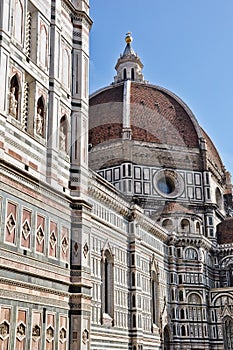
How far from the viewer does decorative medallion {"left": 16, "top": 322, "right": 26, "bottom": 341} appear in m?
8.30

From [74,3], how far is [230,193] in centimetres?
4155

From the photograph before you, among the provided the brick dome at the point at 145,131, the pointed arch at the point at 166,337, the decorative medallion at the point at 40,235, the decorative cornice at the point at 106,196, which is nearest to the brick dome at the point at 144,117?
the brick dome at the point at 145,131

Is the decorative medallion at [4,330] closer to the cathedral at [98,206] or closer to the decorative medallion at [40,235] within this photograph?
the cathedral at [98,206]

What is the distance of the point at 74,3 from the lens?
12180mm

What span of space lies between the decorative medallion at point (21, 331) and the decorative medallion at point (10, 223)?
156 cm

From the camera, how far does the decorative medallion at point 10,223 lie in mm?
8435

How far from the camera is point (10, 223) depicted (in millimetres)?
8492

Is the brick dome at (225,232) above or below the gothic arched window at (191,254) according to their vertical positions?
above

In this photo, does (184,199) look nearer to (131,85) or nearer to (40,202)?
(131,85)

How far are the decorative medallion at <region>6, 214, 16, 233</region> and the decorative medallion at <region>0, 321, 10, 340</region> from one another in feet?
4.87

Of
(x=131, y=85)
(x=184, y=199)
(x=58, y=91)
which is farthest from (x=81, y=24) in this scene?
(x=131, y=85)

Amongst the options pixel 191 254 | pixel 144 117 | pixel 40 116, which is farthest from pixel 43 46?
pixel 144 117

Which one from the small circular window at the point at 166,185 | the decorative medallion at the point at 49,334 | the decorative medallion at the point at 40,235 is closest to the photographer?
the decorative medallion at the point at 49,334

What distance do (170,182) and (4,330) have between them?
36256 millimetres
